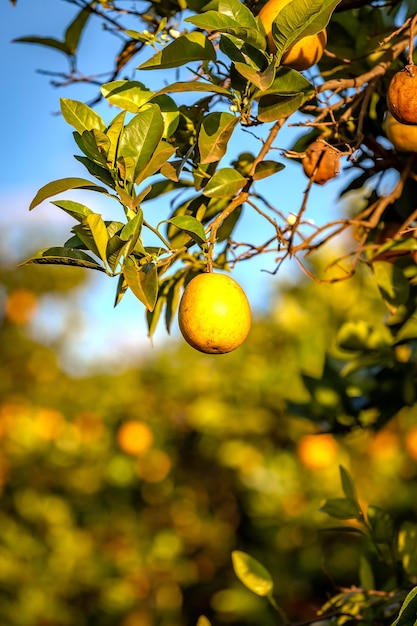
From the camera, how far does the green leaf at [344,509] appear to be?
41.6 inches

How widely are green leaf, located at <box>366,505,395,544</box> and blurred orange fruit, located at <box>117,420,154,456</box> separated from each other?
1984 millimetres

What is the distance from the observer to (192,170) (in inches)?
32.5

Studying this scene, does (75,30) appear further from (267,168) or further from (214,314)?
(214,314)

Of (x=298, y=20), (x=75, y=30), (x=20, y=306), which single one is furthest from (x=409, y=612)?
(x=20, y=306)

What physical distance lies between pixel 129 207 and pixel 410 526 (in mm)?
693

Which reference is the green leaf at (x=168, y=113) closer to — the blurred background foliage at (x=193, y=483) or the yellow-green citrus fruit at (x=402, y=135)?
the yellow-green citrus fruit at (x=402, y=135)

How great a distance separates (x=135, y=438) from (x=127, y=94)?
2356mm

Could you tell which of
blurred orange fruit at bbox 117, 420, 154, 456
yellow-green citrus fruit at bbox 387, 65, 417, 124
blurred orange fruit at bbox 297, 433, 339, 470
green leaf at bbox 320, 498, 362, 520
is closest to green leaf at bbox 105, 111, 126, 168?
yellow-green citrus fruit at bbox 387, 65, 417, 124

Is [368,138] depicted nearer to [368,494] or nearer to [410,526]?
[410,526]

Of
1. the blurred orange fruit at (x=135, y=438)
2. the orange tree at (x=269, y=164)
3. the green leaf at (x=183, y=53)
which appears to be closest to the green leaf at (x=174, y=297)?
the orange tree at (x=269, y=164)

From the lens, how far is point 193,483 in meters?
3.07

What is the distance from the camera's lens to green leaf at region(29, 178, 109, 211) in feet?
2.31

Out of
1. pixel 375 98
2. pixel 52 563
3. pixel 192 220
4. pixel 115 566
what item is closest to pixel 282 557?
pixel 115 566

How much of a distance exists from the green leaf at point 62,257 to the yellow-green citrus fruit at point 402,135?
44 centimetres
